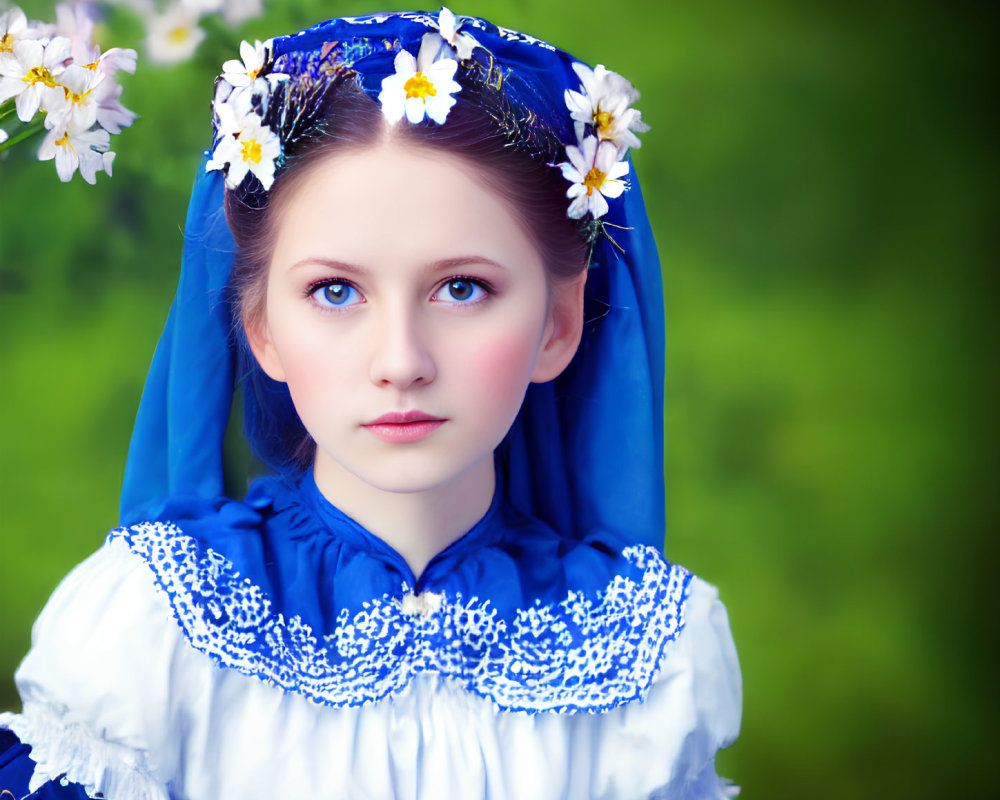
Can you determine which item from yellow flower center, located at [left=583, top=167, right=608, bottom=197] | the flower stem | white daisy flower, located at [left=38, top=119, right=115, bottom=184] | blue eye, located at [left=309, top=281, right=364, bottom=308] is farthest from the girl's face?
the flower stem

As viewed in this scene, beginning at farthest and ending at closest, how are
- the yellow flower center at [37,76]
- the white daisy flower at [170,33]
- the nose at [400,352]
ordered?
the white daisy flower at [170,33] → the yellow flower center at [37,76] → the nose at [400,352]

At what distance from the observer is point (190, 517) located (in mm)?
1261

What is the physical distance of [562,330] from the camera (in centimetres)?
129

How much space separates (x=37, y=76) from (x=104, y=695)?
26.8 inches

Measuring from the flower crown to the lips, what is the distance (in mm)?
281

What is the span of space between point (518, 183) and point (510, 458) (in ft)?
1.37

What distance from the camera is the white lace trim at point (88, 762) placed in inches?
42.6

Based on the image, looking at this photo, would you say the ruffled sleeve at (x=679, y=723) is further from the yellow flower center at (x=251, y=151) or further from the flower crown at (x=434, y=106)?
the yellow flower center at (x=251, y=151)

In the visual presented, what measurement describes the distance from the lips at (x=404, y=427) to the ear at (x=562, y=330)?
194 millimetres

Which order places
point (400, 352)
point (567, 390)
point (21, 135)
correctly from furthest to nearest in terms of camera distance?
point (567, 390) < point (21, 135) < point (400, 352)

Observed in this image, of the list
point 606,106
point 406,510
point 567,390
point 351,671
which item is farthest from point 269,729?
point 606,106

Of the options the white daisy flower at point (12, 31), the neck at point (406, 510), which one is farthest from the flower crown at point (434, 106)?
the neck at point (406, 510)

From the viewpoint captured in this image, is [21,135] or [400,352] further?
[21,135]

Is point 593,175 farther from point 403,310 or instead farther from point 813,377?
point 813,377
